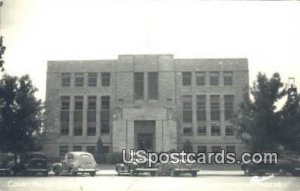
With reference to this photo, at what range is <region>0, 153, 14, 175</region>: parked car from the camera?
13.8 m

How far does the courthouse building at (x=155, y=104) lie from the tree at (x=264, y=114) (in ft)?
29.7

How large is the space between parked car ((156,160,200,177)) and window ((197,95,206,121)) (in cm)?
1654

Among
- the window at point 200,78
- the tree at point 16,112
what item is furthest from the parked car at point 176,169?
the window at point 200,78

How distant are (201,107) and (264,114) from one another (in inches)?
631

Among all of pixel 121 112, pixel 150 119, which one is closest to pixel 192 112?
pixel 150 119

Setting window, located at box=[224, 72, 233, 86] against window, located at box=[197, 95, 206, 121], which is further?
window, located at box=[197, 95, 206, 121]

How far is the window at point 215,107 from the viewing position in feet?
110

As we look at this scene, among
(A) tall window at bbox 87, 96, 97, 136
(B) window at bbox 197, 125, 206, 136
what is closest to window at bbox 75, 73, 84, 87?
(A) tall window at bbox 87, 96, 97, 136

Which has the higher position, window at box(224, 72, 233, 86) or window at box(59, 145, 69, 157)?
window at box(224, 72, 233, 86)

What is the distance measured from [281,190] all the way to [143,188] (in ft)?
12.4

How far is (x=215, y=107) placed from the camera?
33.9 meters

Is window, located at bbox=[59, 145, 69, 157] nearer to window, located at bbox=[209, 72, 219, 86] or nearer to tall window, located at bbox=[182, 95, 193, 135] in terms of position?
tall window, located at bbox=[182, 95, 193, 135]

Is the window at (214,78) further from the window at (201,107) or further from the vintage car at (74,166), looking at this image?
the vintage car at (74,166)

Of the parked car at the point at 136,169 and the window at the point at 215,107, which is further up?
the window at the point at 215,107
